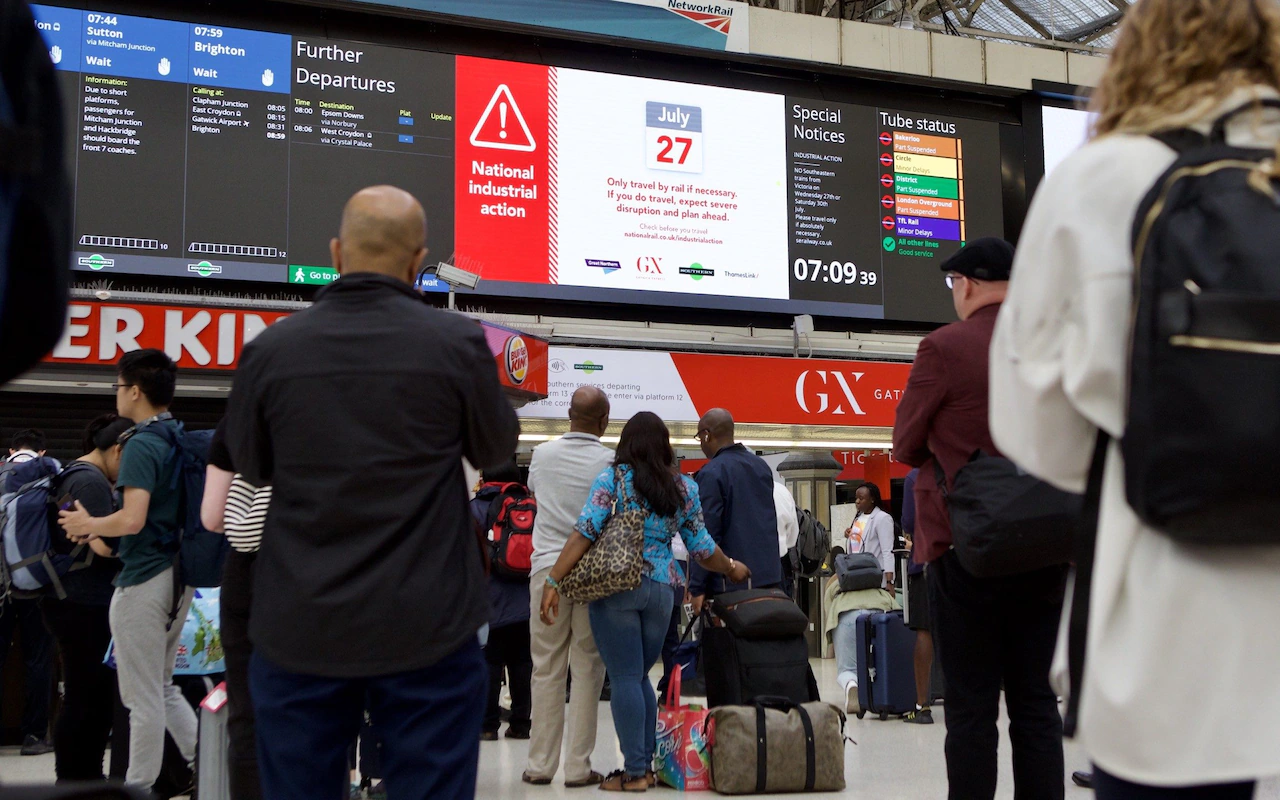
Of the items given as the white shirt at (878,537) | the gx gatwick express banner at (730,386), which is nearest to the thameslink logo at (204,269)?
the gx gatwick express banner at (730,386)

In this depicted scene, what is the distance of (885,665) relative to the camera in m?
6.93

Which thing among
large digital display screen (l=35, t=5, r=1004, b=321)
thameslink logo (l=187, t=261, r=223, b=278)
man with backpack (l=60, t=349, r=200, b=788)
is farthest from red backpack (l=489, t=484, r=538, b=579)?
thameslink logo (l=187, t=261, r=223, b=278)

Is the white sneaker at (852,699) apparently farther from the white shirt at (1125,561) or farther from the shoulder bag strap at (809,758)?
the white shirt at (1125,561)

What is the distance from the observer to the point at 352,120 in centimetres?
1021

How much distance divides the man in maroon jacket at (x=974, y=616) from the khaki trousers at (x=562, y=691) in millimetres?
2062

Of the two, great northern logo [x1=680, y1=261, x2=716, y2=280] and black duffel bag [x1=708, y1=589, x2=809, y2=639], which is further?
great northern logo [x1=680, y1=261, x2=716, y2=280]

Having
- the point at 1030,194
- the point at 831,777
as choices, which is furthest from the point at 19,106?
the point at 1030,194

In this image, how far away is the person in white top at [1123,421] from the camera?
1150 mm

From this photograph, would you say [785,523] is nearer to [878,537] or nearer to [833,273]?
[878,537]

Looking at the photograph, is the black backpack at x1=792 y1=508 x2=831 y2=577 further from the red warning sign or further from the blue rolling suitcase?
the red warning sign

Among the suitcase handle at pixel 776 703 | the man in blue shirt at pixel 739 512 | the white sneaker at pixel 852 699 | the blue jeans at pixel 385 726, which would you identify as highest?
the man in blue shirt at pixel 739 512

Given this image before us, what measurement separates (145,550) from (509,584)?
237 cm

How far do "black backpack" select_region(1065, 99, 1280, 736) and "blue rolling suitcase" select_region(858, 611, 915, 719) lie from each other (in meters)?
5.99

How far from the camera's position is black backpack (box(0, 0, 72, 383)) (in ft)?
3.19
